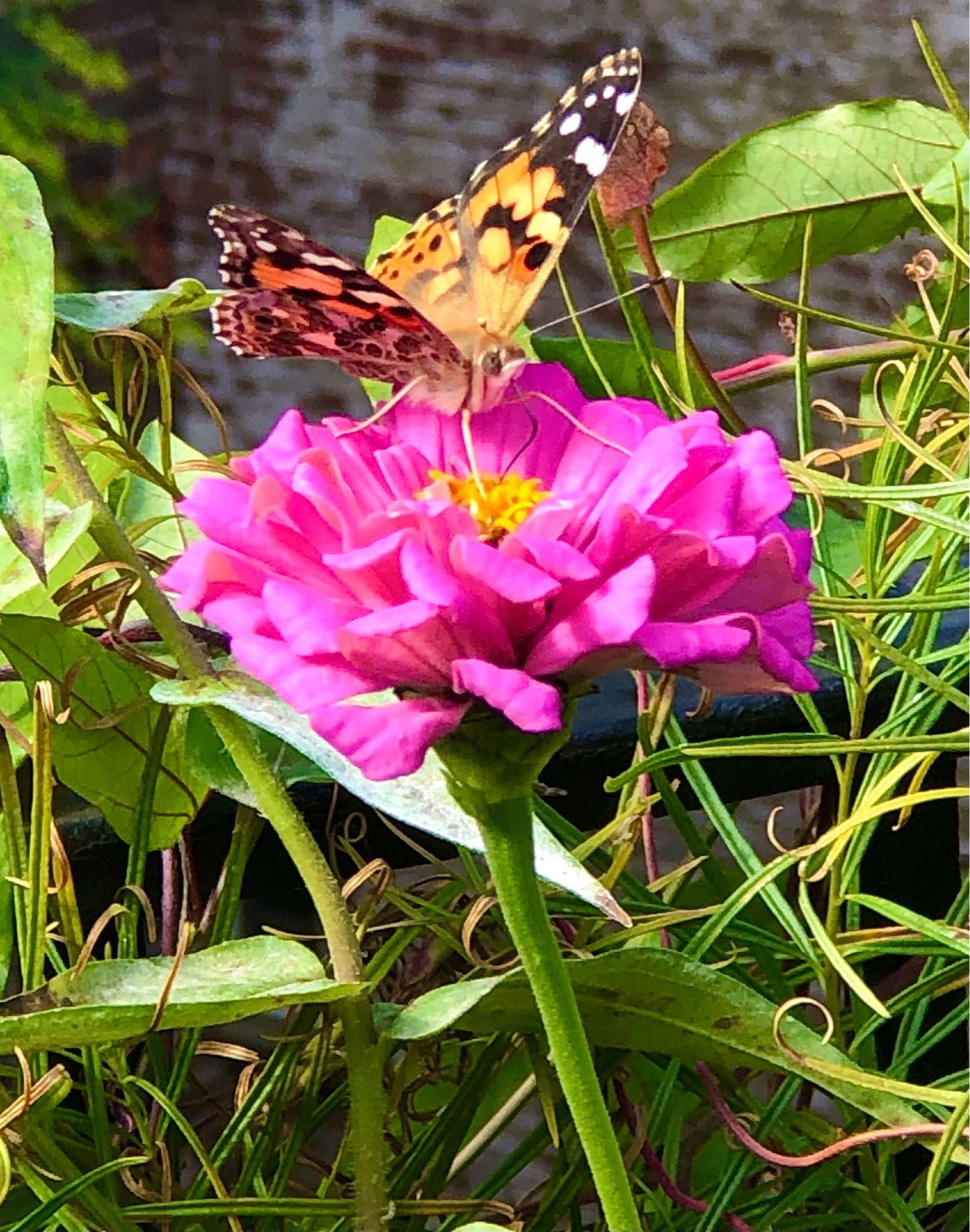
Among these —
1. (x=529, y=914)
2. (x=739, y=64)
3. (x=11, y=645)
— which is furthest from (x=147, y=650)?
(x=739, y=64)

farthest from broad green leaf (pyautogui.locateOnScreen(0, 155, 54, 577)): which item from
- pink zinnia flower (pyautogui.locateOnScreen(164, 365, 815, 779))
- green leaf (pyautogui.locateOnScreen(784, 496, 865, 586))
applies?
green leaf (pyautogui.locateOnScreen(784, 496, 865, 586))

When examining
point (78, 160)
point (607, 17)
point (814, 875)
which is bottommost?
point (78, 160)

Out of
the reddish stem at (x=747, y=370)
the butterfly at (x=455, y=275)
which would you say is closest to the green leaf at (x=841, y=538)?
the reddish stem at (x=747, y=370)

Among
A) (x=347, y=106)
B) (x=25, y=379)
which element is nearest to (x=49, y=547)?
(x=25, y=379)

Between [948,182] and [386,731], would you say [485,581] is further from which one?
[948,182]

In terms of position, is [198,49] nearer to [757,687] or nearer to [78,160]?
[78,160]

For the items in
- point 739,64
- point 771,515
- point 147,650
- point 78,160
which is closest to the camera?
point 771,515

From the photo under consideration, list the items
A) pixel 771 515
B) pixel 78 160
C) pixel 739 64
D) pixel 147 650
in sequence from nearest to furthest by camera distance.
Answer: pixel 771 515 < pixel 147 650 < pixel 739 64 < pixel 78 160

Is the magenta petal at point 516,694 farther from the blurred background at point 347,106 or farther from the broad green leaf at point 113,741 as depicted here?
the blurred background at point 347,106
